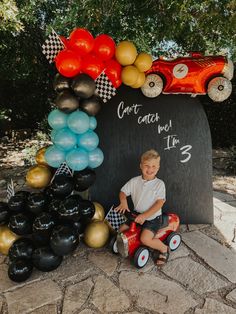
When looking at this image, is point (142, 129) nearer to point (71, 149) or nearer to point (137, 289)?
point (71, 149)

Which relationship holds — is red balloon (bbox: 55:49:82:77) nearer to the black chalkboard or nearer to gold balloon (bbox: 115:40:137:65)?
gold balloon (bbox: 115:40:137:65)

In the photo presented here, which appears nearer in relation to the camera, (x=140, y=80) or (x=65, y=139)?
(x=65, y=139)

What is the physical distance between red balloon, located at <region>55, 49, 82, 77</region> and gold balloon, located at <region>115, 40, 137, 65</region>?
0.41m

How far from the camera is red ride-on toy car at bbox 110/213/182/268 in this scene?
10.3 ft

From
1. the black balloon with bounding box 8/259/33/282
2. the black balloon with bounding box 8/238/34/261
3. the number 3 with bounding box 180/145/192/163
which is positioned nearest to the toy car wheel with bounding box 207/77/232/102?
the number 3 with bounding box 180/145/192/163

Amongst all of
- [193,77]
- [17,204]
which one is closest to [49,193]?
[17,204]

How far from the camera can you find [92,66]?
3240mm

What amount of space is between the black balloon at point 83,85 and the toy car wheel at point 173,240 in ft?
5.41

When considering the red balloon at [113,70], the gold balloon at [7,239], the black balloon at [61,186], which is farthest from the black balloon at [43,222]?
the red balloon at [113,70]

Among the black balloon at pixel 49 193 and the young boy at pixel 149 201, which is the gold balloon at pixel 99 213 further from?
the black balloon at pixel 49 193

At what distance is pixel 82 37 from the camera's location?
124 inches

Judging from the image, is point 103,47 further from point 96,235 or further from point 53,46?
point 96,235

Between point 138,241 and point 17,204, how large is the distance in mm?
1247

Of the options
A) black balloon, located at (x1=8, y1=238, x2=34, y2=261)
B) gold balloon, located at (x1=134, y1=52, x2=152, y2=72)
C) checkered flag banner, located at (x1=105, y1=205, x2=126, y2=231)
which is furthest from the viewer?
checkered flag banner, located at (x1=105, y1=205, x2=126, y2=231)
